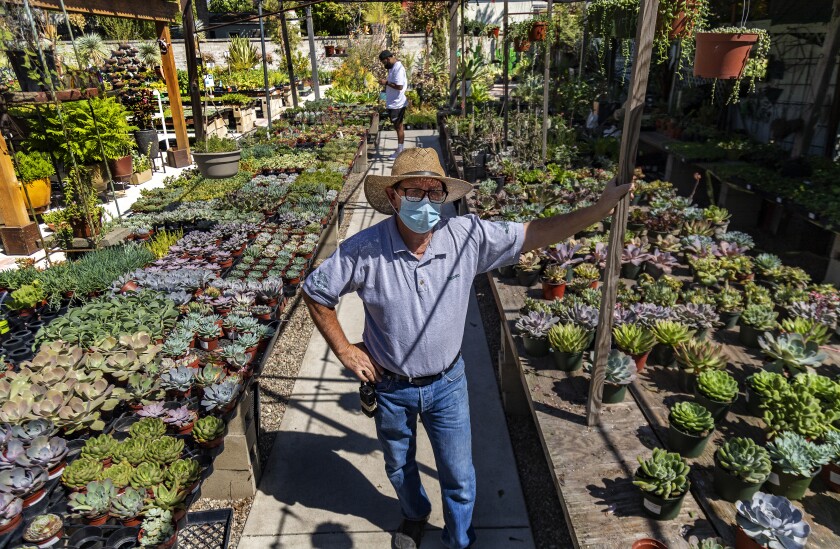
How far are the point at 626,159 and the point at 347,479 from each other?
2.25 metres

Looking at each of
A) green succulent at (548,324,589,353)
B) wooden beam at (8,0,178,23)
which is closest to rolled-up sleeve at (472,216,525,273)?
green succulent at (548,324,589,353)

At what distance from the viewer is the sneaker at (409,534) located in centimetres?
252

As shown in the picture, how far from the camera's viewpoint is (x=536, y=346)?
306 centimetres

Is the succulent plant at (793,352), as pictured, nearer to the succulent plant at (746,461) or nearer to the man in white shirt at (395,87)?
the succulent plant at (746,461)

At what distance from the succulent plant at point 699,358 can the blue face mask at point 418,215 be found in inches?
63.9

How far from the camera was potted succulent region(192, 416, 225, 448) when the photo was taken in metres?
2.49

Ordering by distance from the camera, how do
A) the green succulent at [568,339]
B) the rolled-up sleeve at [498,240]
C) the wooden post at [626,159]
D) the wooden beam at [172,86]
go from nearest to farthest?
the wooden post at [626,159], the rolled-up sleeve at [498,240], the green succulent at [568,339], the wooden beam at [172,86]

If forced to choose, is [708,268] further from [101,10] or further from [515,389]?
[101,10]

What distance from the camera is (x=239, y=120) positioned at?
13.5 m

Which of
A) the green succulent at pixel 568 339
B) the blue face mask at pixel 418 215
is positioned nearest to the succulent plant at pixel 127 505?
the blue face mask at pixel 418 215

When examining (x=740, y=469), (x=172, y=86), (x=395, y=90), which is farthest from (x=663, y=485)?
(x=172, y=86)

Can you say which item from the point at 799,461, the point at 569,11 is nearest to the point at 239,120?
the point at 569,11

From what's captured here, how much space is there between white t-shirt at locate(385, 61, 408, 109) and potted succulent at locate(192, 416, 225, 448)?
7.60 metres

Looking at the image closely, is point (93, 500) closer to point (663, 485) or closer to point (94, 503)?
point (94, 503)
